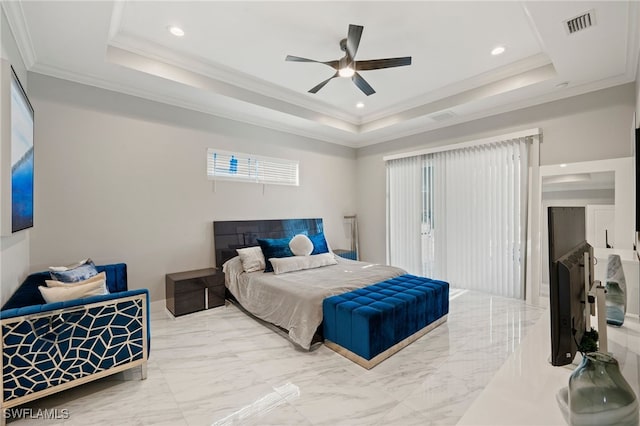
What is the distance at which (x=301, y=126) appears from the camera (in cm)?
499

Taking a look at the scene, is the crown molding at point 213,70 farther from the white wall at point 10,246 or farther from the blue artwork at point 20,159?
the blue artwork at point 20,159

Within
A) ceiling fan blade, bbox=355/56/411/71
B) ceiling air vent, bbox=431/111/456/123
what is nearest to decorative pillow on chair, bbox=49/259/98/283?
ceiling fan blade, bbox=355/56/411/71

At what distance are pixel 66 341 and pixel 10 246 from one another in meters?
1.05

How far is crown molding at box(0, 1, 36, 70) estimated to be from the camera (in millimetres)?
2105

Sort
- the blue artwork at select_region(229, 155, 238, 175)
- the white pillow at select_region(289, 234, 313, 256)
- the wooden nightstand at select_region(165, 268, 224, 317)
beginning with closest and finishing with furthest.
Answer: the wooden nightstand at select_region(165, 268, 224, 317) < the white pillow at select_region(289, 234, 313, 256) < the blue artwork at select_region(229, 155, 238, 175)

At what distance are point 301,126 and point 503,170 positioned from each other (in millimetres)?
3243

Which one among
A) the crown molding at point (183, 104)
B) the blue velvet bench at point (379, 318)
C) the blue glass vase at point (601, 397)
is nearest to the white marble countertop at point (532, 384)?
the blue glass vase at point (601, 397)

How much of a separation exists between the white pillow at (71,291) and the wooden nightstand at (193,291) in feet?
4.43

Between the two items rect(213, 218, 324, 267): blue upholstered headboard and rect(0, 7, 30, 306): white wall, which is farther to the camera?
rect(213, 218, 324, 267): blue upholstered headboard

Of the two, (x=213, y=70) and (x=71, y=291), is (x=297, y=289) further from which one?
(x=213, y=70)

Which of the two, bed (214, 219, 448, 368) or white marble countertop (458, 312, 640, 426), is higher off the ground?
white marble countertop (458, 312, 640, 426)

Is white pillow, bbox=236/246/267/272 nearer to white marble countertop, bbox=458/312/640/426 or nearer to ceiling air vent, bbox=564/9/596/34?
white marble countertop, bbox=458/312/640/426

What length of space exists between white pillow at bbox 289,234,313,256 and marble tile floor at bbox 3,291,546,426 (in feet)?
4.26

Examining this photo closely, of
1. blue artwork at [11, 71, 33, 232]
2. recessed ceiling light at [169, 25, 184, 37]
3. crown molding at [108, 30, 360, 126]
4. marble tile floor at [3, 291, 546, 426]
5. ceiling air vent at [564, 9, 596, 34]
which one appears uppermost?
recessed ceiling light at [169, 25, 184, 37]
